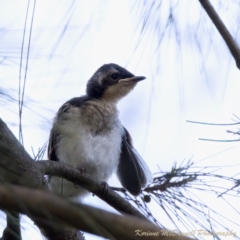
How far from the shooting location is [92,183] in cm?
366

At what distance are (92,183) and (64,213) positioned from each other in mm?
2366

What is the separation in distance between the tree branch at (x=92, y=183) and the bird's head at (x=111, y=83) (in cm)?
203

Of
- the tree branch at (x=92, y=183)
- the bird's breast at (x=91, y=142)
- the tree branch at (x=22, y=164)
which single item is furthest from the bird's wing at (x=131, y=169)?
the tree branch at (x=22, y=164)

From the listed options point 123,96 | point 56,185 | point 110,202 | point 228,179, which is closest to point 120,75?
point 123,96

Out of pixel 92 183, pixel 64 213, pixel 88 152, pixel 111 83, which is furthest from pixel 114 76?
pixel 64 213

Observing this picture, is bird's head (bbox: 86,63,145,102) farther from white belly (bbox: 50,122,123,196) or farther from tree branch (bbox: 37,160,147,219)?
tree branch (bbox: 37,160,147,219)

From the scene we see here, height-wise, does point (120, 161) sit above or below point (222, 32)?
below

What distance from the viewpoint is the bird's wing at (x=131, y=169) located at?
418 centimetres

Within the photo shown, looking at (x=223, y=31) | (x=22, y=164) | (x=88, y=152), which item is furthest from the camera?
(x=88, y=152)

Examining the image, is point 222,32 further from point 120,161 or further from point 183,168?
point 120,161

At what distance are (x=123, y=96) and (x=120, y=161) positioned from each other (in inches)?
31.8

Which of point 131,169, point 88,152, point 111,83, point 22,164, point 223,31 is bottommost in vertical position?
point 131,169

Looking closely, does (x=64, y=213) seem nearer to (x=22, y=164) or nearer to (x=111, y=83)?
(x=22, y=164)

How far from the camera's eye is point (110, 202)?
3.45 metres
